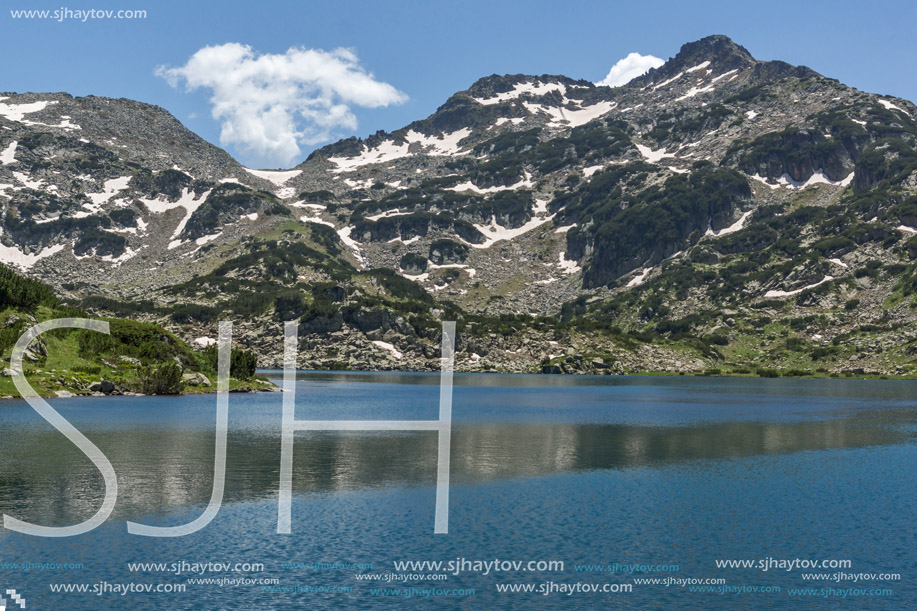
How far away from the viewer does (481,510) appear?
39.1 meters

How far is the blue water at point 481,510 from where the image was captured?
2623cm

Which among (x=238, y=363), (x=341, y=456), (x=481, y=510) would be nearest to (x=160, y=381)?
(x=238, y=363)

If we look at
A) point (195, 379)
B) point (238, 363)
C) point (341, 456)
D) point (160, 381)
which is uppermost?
point (238, 363)

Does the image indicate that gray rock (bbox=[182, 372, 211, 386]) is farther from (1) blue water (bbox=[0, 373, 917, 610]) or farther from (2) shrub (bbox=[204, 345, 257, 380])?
(1) blue water (bbox=[0, 373, 917, 610])

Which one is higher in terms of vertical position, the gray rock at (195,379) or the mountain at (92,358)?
the mountain at (92,358)

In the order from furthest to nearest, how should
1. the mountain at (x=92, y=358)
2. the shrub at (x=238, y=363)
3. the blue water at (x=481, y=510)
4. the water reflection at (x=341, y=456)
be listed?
the shrub at (x=238, y=363), the mountain at (x=92, y=358), the water reflection at (x=341, y=456), the blue water at (x=481, y=510)

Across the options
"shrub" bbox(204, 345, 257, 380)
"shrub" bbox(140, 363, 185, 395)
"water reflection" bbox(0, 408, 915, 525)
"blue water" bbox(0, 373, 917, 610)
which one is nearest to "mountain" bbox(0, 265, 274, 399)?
"shrub" bbox(140, 363, 185, 395)

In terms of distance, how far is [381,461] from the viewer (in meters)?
56.9

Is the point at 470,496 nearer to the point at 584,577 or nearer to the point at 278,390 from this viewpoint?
the point at 584,577

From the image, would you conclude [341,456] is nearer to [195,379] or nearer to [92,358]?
[92,358]

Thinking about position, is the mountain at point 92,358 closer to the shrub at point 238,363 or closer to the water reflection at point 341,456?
the shrub at point 238,363

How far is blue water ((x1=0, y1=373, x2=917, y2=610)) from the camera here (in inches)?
1033

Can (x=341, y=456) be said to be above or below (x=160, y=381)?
below

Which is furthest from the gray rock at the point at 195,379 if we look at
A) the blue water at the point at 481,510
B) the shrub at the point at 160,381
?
the blue water at the point at 481,510
